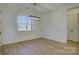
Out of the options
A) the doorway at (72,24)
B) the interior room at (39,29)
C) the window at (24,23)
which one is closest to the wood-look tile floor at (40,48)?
the interior room at (39,29)

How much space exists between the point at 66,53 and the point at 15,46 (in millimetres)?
848

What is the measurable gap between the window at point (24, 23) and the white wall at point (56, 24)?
0.72 ft

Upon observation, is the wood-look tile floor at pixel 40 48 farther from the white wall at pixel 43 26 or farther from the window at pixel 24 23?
the window at pixel 24 23

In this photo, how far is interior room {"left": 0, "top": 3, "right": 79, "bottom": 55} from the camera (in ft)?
4.89

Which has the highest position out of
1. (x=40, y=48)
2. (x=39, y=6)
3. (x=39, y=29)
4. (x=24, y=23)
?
(x=39, y=6)

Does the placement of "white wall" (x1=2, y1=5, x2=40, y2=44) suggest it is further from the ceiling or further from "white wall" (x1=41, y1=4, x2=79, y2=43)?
"white wall" (x1=41, y1=4, x2=79, y2=43)

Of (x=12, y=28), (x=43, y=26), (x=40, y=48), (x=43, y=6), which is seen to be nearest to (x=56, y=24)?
(x=43, y=26)

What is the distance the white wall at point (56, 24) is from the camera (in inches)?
60.0

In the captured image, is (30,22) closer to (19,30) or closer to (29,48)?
(19,30)

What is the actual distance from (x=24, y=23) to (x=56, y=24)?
0.53 meters

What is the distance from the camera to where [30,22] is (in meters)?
1.54

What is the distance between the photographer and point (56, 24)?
Answer: 1.58 metres

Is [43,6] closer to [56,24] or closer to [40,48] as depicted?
[56,24]
